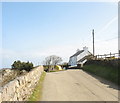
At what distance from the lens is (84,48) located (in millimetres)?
68562

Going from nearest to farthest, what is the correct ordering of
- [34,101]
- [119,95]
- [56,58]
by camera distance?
[34,101] → [119,95] → [56,58]

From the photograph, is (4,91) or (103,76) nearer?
(4,91)

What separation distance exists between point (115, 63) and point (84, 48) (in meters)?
49.7

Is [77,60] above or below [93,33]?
below

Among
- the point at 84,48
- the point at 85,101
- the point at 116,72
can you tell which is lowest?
the point at 85,101

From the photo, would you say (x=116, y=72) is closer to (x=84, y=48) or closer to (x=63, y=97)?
(x=63, y=97)

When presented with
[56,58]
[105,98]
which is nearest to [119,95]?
[105,98]

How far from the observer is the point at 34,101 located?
9398mm

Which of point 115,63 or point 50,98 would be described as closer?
point 50,98

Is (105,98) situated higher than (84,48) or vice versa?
(84,48)

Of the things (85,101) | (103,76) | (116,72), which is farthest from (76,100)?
(103,76)

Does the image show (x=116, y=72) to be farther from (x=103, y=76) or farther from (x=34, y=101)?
(x=34, y=101)

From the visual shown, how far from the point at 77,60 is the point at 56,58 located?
1657 centimetres

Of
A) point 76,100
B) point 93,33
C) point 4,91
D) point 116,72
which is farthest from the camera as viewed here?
point 93,33
